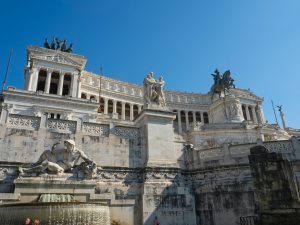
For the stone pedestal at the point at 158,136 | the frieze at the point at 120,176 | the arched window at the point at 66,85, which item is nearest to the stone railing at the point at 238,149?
the stone pedestal at the point at 158,136

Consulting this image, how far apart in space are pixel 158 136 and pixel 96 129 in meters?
4.11

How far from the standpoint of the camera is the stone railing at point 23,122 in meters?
14.8

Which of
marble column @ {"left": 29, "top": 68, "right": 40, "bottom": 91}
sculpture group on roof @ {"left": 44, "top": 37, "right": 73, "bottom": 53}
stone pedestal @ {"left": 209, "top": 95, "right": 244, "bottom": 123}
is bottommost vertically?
stone pedestal @ {"left": 209, "top": 95, "right": 244, "bottom": 123}

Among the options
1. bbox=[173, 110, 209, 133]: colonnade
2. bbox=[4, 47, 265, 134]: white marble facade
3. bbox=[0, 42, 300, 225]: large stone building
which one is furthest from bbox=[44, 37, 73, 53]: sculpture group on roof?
bbox=[0, 42, 300, 225]: large stone building

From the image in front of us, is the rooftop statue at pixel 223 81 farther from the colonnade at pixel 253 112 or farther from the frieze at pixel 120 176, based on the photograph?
the frieze at pixel 120 176

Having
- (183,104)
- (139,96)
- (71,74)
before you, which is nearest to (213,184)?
(71,74)

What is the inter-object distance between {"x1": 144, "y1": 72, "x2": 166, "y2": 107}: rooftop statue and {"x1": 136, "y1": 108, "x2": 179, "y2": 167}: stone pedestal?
1.13m

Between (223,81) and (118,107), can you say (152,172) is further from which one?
(118,107)

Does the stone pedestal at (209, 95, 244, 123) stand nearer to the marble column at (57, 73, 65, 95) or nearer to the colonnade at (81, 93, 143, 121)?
the colonnade at (81, 93, 143, 121)

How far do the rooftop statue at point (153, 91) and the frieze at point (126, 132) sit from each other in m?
2.39

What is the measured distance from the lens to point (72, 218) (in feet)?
34.4

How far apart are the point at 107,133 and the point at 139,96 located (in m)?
68.3

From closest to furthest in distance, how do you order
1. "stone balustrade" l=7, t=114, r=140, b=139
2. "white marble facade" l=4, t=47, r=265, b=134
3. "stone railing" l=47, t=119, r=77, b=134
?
"stone balustrade" l=7, t=114, r=140, b=139 < "stone railing" l=47, t=119, r=77, b=134 < "white marble facade" l=4, t=47, r=265, b=134

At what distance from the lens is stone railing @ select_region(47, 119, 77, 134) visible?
15.6 meters
